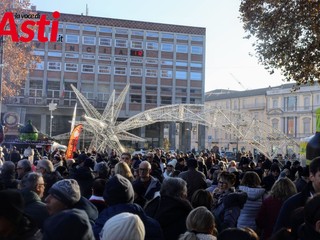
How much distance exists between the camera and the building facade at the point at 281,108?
81.4 metres

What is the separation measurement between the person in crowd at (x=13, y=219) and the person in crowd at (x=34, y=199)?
1112 mm

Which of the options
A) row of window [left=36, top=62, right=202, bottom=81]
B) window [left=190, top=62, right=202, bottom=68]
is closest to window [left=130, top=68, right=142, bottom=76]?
row of window [left=36, top=62, right=202, bottom=81]

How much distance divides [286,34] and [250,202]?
9624 mm

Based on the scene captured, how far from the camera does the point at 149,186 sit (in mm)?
8117

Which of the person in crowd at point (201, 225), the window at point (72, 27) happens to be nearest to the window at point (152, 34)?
the window at point (72, 27)

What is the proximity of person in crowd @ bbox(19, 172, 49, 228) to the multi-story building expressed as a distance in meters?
49.4

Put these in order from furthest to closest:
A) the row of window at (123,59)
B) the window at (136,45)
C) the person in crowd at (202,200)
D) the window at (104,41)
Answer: the window at (136,45), the window at (104,41), the row of window at (123,59), the person in crowd at (202,200)

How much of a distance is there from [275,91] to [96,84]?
4114 cm

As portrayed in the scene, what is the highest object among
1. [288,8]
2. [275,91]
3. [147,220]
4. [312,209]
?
[275,91]

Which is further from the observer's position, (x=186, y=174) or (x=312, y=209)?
(x=186, y=174)

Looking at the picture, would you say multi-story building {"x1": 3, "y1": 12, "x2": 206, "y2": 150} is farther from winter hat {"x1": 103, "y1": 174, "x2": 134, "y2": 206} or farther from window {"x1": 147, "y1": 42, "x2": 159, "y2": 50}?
winter hat {"x1": 103, "y1": 174, "x2": 134, "y2": 206}

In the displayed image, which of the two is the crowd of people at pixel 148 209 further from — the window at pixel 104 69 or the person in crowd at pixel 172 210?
the window at pixel 104 69

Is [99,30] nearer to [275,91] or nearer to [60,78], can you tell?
[60,78]

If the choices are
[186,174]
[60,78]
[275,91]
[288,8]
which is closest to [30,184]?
[186,174]
